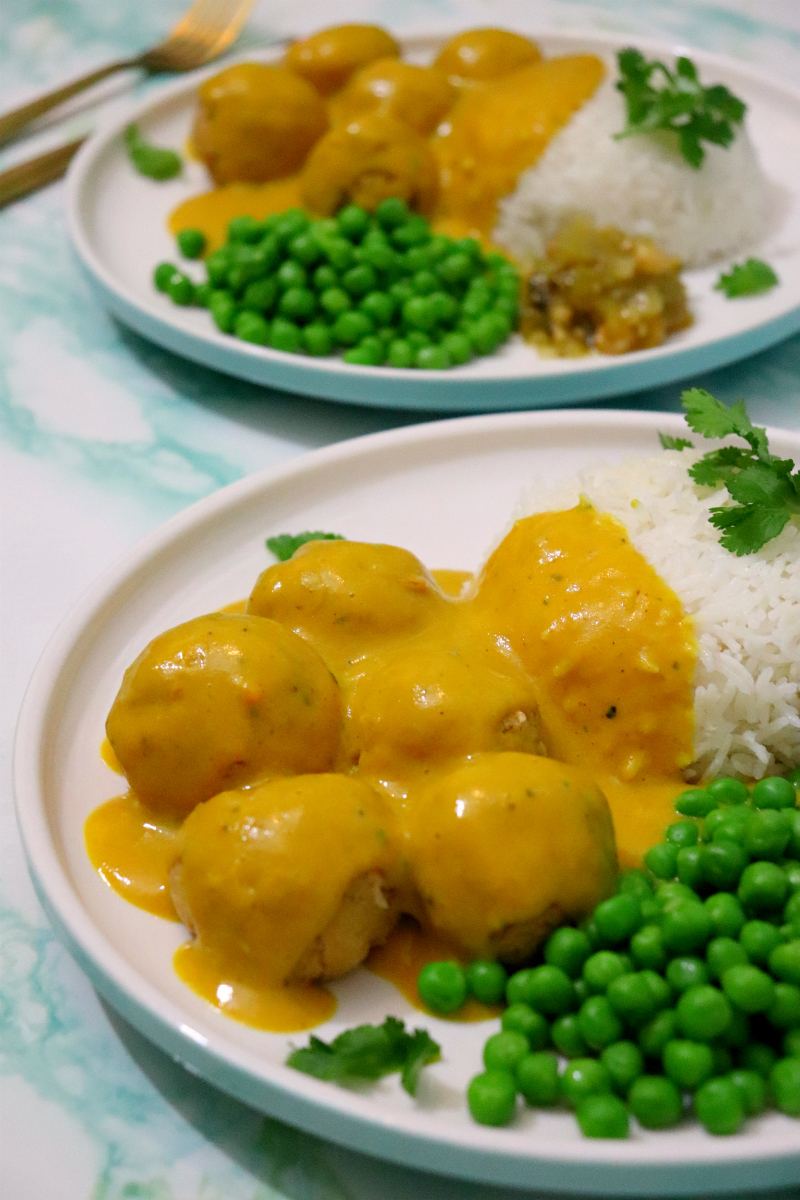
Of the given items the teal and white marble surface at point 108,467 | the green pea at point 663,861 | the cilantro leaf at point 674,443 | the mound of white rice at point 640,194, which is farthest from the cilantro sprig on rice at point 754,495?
the mound of white rice at point 640,194

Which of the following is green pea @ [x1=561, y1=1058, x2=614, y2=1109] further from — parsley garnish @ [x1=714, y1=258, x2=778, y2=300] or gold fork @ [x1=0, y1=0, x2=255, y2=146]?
gold fork @ [x1=0, y1=0, x2=255, y2=146]

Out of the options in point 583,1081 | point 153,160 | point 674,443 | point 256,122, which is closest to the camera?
point 583,1081

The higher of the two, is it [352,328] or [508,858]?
[508,858]

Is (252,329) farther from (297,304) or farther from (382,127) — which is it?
(382,127)

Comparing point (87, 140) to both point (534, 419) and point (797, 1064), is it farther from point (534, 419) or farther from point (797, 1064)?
point (797, 1064)

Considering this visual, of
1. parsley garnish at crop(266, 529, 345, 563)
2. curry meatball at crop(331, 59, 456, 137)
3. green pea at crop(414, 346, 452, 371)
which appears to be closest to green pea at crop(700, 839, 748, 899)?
parsley garnish at crop(266, 529, 345, 563)

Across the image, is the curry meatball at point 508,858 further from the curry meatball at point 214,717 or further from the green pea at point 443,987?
the curry meatball at point 214,717

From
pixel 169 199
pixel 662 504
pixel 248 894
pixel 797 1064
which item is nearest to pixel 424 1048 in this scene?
pixel 248 894

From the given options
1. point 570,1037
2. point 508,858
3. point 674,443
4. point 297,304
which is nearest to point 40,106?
point 297,304
